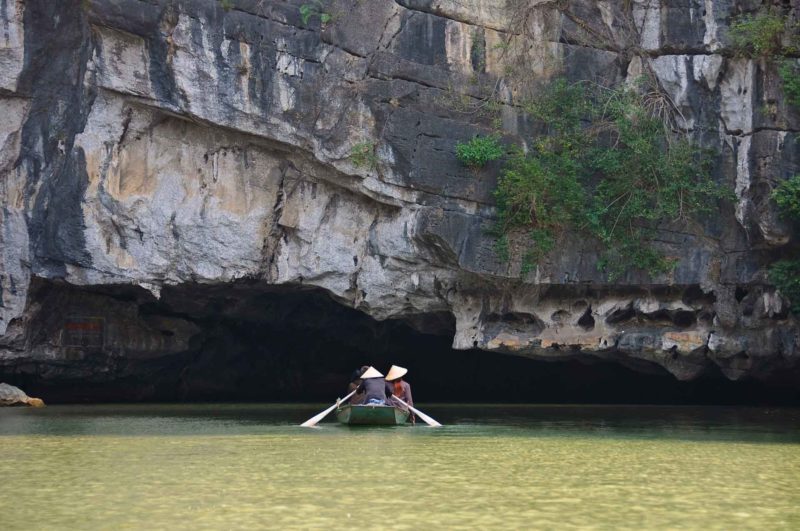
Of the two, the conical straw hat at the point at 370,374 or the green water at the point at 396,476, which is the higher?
the conical straw hat at the point at 370,374

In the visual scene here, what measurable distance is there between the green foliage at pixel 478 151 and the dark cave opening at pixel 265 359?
12.1 ft

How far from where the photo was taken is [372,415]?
13.7 meters

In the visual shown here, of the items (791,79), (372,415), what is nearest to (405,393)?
(372,415)

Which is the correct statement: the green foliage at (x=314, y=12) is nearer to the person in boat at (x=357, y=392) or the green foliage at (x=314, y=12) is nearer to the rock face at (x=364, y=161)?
the rock face at (x=364, y=161)

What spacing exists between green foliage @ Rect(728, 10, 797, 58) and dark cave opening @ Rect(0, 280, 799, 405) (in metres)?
5.80

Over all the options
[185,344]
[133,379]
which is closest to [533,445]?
[185,344]

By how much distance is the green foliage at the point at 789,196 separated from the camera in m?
15.2

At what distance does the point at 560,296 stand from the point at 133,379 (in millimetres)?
9599

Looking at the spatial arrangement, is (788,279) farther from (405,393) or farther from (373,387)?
(373,387)

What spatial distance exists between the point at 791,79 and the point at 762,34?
2.69 ft

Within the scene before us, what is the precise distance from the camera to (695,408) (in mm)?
20375

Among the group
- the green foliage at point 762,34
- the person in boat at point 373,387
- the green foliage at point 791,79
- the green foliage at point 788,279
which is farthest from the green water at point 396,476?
the green foliage at point 762,34

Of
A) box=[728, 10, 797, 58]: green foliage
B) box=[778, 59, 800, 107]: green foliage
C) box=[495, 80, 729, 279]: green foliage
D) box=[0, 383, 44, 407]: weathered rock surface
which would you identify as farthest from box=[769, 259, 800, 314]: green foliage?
box=[0, 383, 44, 407]: weathered rock surface

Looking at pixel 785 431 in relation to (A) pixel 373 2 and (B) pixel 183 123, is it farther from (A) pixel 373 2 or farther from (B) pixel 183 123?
(B) pixel 183 123
